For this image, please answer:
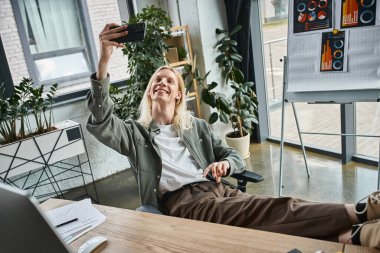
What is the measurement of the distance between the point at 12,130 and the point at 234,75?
226 centimetres

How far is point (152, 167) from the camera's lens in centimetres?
174

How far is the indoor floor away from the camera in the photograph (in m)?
2.81

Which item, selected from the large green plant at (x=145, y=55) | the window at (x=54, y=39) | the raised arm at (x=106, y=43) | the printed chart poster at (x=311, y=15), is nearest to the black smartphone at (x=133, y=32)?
the raised arm at (x=106, y=43)

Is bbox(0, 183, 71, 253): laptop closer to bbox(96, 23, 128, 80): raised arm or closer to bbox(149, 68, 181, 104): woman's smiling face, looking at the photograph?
bbox(96, 23, 128, 80): raised arm

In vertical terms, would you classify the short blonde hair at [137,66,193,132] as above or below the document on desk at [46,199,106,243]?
above

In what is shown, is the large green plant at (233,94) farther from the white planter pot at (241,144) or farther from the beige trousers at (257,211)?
the beige trousers at (257,211)

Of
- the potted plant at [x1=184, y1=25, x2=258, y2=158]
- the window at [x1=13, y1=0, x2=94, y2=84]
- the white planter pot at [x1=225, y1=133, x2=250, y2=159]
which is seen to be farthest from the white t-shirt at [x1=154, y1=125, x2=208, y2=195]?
the window at [x1=13, y1=0, x2=94, y2=84]

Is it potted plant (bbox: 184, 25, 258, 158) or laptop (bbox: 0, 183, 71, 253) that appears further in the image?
potted plant (bbox: 184, 25, 258, 158)

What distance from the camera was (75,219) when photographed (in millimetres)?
1280

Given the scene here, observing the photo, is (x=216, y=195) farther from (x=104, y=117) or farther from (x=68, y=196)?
(x=68, y=196)

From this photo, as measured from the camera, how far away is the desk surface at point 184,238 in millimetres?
925

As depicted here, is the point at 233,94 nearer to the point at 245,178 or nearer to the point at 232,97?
the point at 232,97

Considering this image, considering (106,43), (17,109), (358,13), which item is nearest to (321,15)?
(358,13)

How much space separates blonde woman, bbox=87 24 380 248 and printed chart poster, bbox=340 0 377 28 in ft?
→ 3.60
